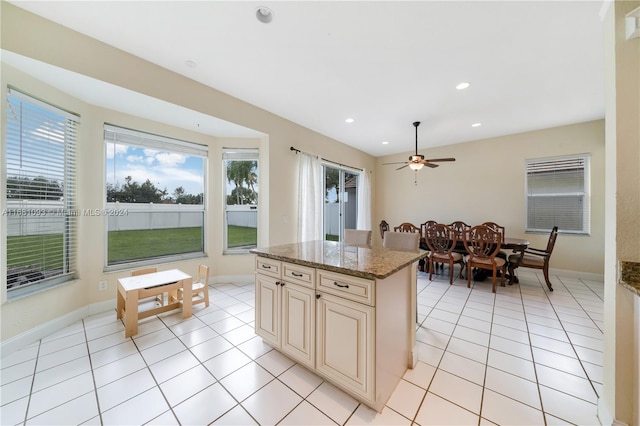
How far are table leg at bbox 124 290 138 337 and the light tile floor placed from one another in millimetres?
75

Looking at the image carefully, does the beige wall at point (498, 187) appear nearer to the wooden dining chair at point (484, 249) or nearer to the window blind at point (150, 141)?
the wooden dining chair at point (484, 249)

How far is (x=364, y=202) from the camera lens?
5898mm

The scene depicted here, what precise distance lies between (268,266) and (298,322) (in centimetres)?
53

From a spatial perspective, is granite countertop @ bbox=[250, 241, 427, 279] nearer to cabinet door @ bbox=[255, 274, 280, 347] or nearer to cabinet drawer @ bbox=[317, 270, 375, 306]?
cabinet drawer @ bbox=[317, 270, 375, 306]

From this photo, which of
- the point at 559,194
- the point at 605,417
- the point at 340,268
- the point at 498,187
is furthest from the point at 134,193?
the point at 559,194

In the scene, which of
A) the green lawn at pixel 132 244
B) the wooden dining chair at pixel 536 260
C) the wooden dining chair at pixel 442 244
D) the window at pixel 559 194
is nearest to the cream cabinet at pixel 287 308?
the green lawn at pixel 132 244

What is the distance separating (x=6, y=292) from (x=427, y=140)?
6316 mm

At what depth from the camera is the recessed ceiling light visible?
5.77 feet

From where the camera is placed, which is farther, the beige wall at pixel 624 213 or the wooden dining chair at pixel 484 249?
the wooden dining chair at pixel 484 249

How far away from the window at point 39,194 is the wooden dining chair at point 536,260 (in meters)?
6.16

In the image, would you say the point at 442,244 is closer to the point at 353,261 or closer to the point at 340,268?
the point at 353,261

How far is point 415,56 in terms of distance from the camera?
2.27 m

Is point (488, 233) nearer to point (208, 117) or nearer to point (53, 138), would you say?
point (208, 117)

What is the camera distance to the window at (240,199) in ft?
13.0
